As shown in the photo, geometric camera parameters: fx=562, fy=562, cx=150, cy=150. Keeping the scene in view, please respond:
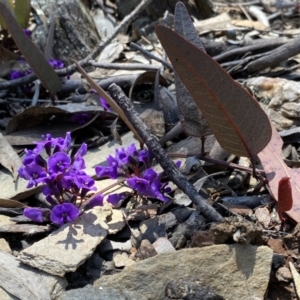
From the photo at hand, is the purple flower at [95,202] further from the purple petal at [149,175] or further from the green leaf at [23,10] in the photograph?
the green leaf at [23,10]

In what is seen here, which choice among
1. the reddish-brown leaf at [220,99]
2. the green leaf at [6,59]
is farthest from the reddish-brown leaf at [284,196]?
the green leaf at [6,59]

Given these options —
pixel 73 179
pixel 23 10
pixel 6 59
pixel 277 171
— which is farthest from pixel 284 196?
pixel 23 10

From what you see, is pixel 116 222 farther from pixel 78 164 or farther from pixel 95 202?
pixel 78 164

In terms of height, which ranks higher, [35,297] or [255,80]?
[35,297]

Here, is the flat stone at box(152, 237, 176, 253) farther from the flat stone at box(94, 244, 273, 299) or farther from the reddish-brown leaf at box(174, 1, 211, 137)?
the reddish-brown leaf at box(174, 1, 211, 137)

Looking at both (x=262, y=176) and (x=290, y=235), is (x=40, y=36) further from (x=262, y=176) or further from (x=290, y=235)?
(x=290, y=235)

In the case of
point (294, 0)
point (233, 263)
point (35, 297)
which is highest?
point (35, 297)

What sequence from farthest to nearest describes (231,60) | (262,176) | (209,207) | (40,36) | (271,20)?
(271,20) → (40,36) → (231,60) → (262,176) → (209,207)

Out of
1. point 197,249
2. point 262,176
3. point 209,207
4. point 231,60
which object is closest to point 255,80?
point 231,60

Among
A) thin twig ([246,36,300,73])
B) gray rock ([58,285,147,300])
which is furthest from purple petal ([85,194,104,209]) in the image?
thin twig ([246,36,300,73])
